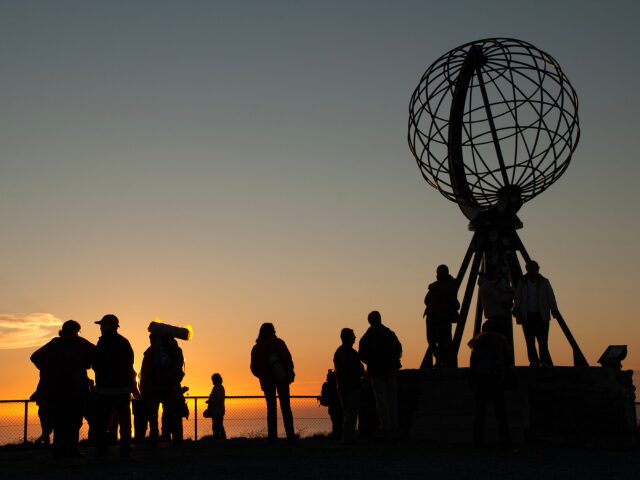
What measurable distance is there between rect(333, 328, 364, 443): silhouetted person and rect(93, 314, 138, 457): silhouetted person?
313cm

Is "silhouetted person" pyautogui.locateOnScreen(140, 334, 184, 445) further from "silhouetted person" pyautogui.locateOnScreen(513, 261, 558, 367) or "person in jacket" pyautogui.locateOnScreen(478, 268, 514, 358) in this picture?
"silhouetted person" pyautogui.locateOnScreen(513, 261, 558, 367)

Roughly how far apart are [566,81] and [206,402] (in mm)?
9224

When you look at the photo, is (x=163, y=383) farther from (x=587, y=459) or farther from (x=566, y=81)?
(x=566, y=81)

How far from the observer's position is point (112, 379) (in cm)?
1141

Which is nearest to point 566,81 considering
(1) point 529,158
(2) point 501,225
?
(1) point 529,158

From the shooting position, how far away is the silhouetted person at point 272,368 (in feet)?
43.1

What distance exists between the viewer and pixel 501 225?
17.3 meters

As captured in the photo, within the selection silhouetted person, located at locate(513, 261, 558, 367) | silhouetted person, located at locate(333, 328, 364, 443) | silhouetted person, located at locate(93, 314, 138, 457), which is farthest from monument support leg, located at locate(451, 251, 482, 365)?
silhouetted person, located at locate(93, 314, 138, 457)

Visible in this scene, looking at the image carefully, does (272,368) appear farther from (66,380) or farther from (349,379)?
(66,380)

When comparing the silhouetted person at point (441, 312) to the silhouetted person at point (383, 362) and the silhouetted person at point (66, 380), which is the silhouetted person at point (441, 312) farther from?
the silhouetted person at point (66, 380)

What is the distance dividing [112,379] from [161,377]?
1.96 metres

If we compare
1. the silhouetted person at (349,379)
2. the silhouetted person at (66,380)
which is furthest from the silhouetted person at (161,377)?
the silhouetted person at (349,379)

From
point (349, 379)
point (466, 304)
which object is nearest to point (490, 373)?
point (349, 379)

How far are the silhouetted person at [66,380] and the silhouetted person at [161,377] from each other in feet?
5.72
